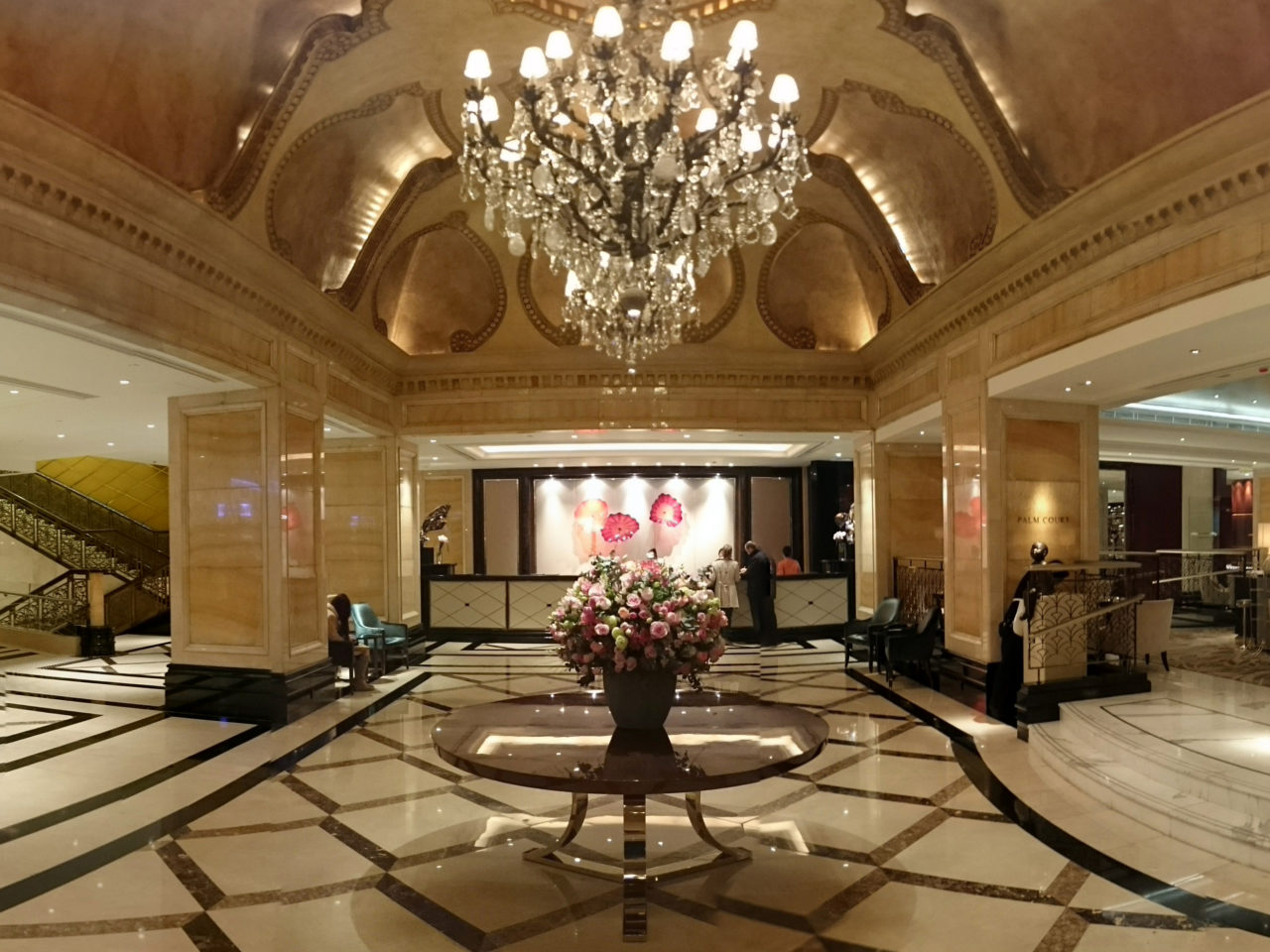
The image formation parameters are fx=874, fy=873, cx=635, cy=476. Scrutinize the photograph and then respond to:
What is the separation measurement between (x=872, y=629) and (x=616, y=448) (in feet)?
17.4

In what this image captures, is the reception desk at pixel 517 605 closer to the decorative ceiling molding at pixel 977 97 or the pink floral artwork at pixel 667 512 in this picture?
the pink floral artwork at pixel 667 512

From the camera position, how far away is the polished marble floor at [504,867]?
339 centimetres

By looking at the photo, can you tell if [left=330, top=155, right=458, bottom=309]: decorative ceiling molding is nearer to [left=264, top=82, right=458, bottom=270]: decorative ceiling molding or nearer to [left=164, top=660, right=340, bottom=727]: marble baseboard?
[left=264, top=82, right=458, bottom=270]: decorative ceiling molding

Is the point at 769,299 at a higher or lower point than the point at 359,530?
higher

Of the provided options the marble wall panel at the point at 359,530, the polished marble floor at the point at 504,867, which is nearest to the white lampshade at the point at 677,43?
the polished marble floor at the point at 504,867

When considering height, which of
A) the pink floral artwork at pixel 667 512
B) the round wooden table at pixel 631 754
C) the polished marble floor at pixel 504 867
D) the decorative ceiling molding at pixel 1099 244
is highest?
the decorative ceiling molding at pixel 1099 244

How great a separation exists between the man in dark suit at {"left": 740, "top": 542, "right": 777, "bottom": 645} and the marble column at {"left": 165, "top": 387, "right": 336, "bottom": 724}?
6.38 m

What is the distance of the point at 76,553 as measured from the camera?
14562 millimetres

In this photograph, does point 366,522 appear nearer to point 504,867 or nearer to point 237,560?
point 237,560

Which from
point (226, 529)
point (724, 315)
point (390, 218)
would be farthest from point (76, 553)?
point (724, 315)

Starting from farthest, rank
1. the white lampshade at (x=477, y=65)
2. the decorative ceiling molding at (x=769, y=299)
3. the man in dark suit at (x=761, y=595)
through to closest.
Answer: the man in dark suit at (x=761, y=595) < the decorative ceiling molding at (x=769, y=299) < the white lampshade at (x=477, y=65)

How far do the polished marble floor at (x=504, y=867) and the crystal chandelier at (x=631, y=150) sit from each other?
319cm

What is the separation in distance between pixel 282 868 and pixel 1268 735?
18.9 ft

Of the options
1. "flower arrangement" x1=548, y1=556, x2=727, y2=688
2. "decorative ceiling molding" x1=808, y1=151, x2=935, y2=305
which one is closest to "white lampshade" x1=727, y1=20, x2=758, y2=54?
"flower arrangement" x1=548, y1=556, x2=727, y2=688
